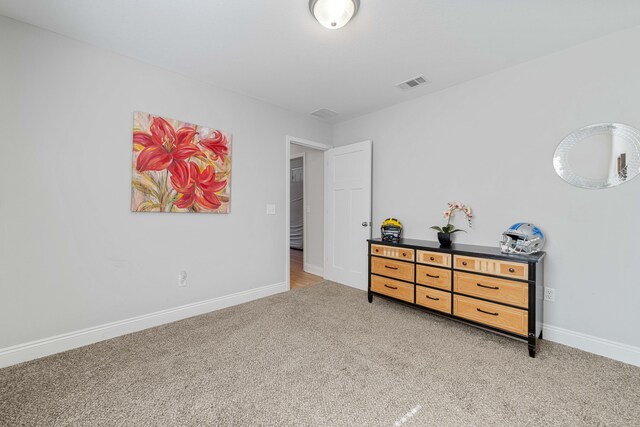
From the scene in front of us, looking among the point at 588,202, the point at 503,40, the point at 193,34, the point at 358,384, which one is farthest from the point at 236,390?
the point at 503,40

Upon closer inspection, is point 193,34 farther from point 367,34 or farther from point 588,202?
point 588,202

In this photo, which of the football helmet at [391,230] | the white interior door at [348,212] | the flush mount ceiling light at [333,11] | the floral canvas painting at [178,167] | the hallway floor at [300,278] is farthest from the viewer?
the hallway floor at [300,278]

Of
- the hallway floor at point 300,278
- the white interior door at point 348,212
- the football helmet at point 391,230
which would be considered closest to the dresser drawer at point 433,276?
the football helmet at point 391,230

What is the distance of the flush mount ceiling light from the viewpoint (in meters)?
1.71

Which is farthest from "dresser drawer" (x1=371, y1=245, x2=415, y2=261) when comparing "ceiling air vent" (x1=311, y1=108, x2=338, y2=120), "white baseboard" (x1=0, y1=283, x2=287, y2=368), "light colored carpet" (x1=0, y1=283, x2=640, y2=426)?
"ceiling air vent" (x1=311, y1=108, x2=338, y2=120)

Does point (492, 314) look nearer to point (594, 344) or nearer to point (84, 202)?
point (594, 344)

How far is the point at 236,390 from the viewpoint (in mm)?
1651

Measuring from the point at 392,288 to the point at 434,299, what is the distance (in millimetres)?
470

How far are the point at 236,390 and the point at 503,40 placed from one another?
3206 mm

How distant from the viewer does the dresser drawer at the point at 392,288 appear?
282 centimetres

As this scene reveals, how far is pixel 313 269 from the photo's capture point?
4586 millimetres

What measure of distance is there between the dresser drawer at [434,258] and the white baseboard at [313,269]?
2.02 m

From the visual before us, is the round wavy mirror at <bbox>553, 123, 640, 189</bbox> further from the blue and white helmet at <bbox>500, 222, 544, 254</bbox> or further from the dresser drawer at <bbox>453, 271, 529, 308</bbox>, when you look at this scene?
the dresser drawer at <bbox>453, 271, 529, 308</bbox>

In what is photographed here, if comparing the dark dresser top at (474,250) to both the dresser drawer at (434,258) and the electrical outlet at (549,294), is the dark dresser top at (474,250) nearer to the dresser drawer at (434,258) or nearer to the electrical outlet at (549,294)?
the dresser drawer at (434,258)
